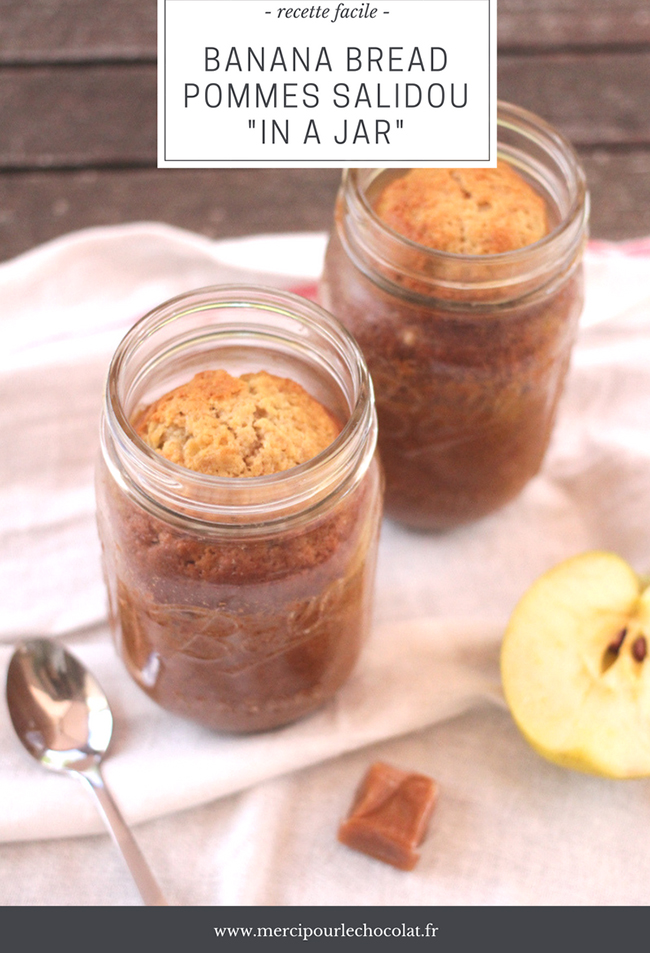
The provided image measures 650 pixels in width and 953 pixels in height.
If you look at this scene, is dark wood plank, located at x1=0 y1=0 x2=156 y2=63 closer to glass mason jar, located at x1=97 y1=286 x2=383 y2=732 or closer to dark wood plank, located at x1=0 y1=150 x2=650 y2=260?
dark wood plank, located at x1=0 y1=150 x2=650 y2=260

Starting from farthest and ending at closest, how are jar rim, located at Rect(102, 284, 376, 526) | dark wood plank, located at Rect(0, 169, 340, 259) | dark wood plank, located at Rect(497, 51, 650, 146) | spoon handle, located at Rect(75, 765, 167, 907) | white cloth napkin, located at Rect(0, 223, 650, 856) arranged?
dark wood plank, located at Rect(497, 51, 650, 146)
dark wood plank, located at Rect(0, 169, 340, 259)
white cloth napkin, located at Rect(0, 223, 650, 856)
spoon handle, located at Rect(75, 765, 167, 907)
jar rim, located at Rect(102, 284, 376, 526)

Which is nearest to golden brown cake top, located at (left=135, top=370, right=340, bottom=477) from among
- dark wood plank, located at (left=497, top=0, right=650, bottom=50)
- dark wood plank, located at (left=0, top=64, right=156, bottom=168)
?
dark wood plank, located at (left=0, top=64, right=156, bottom=168)

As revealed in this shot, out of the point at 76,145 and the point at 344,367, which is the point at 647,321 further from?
the point at 76,145

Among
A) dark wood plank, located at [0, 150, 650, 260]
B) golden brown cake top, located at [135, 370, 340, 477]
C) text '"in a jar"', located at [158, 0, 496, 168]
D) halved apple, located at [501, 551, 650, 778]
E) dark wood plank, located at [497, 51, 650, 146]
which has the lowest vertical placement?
halved apple, located at [501, 551, 650, 778]

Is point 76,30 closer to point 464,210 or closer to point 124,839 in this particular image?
point 464,210

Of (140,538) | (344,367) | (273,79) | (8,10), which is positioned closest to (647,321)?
(344,367)

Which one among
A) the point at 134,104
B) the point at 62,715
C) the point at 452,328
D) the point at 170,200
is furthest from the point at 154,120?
the point at 62,715

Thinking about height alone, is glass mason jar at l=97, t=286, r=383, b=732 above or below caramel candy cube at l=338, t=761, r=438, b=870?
above
